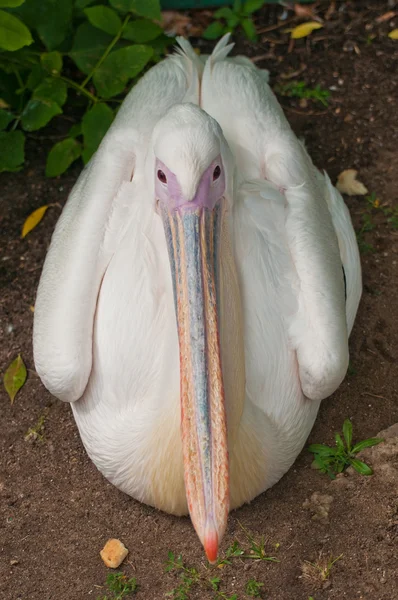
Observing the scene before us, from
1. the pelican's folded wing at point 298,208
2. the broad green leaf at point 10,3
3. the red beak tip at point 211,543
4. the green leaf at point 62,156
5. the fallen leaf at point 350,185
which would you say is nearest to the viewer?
the red beak tip at point 211,543

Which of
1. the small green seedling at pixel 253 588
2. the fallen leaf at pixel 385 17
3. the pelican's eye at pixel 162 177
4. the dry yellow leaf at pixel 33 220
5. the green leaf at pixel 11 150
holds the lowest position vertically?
the small green seedling at pixel 253 588

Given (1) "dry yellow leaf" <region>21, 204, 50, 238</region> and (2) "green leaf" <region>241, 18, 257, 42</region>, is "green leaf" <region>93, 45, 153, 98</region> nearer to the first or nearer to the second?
(1) "dry yellow leaf" <region>21, 204, 50, 238</region>

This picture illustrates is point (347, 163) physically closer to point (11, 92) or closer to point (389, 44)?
point (389, 44)

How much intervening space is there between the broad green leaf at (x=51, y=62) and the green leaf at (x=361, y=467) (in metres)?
2.28

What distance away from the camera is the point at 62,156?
3.92 metres

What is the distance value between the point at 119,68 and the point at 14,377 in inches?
60.1

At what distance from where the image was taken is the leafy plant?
171 inches

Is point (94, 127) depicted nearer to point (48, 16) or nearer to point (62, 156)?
point (62, 156)

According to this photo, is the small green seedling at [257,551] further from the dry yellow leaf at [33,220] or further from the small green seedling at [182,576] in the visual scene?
the dry yellow leaf at [33,220]

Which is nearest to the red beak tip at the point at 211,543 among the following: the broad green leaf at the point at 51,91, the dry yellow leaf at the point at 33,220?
the dry yellow leaf at the point at 33,220

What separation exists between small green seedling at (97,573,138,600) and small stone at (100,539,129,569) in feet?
0.14

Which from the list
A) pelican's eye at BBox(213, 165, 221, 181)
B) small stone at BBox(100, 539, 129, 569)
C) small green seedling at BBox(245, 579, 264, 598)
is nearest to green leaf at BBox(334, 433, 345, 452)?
small green seedling at BBox(245, 579, 264, 598)

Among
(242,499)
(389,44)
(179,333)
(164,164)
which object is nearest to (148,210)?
(164,164)

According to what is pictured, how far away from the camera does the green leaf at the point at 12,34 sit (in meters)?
3.33
